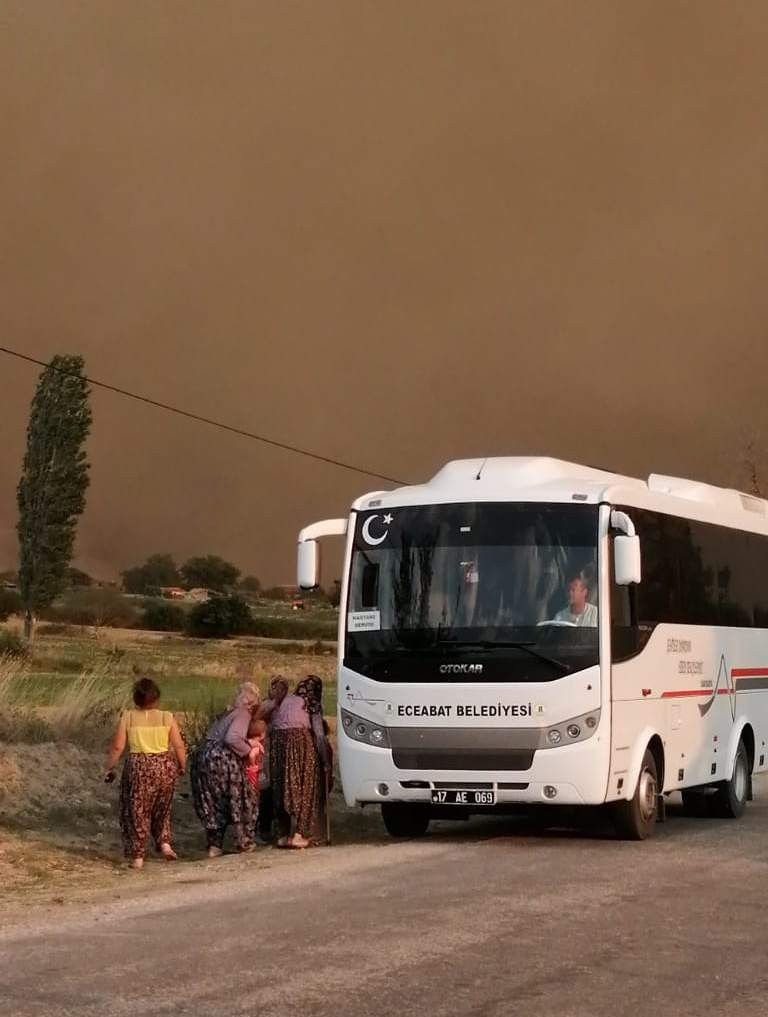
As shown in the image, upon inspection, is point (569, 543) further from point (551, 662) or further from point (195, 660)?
point (195, 660)

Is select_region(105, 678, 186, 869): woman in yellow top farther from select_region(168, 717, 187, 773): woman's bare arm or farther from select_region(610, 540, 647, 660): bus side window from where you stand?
select_region(610, 540, 647, 660): bus side window

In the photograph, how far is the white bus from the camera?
14.6m

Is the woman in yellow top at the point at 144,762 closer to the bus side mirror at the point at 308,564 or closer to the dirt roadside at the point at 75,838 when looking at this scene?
the dirt roadside at the point at 75,838

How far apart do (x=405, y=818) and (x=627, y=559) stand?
3.55 meters

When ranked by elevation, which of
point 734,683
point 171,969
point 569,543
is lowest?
point 171,969

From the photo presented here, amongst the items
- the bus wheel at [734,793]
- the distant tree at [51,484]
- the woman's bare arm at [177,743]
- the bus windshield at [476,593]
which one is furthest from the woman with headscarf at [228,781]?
the distant tree at [51,484]

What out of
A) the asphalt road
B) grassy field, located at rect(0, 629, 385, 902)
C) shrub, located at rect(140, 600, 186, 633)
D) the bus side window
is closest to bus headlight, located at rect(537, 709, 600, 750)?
the bus side window

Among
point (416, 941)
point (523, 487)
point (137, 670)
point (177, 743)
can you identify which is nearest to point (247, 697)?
point (177, 743)

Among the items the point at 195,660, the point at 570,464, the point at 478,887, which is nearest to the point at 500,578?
the point at 570,464

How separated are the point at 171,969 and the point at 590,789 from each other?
6.63 meters

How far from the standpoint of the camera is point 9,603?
261 ft

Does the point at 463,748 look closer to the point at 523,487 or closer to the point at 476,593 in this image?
the point at 476,593

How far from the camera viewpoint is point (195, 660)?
6088 centimetres

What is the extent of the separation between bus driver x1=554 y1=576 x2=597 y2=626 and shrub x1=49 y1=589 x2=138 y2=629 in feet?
219
